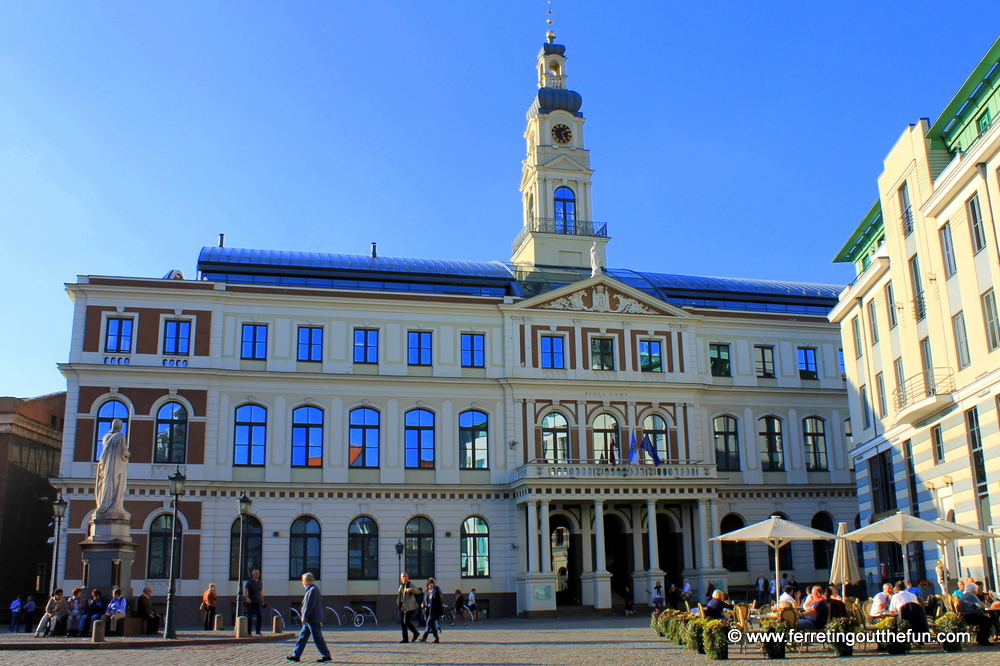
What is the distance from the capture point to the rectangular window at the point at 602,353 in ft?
165

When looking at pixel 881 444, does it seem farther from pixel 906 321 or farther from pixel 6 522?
pixel 6 522

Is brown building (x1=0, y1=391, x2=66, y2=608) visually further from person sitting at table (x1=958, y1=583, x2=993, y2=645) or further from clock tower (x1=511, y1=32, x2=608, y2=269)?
person sitting at table (x1=958, y1=583, x2=993, y2=645)

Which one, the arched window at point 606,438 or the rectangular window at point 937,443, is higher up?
the arched window at point 606,438

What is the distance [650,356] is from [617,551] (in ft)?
33.5

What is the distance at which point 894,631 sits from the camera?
19.8 metres

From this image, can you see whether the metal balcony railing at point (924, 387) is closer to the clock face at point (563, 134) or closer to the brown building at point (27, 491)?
the clock face at point (563, 134)

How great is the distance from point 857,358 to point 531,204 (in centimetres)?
2568

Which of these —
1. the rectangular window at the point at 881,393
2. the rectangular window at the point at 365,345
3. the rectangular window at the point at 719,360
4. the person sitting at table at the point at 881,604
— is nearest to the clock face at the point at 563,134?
the rectangular window at the point at 719,360

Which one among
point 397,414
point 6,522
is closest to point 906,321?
point 397,414

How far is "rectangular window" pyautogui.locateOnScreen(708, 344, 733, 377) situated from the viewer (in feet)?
173

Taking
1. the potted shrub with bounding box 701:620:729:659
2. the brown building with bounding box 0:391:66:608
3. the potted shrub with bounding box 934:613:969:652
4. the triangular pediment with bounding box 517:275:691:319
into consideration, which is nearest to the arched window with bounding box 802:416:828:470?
the triangular pediment with bounding box 517:275:691:319

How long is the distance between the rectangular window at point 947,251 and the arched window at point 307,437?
93.6 feet

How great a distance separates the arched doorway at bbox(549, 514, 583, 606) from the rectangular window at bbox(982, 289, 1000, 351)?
24.8m

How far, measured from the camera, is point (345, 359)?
157ft
